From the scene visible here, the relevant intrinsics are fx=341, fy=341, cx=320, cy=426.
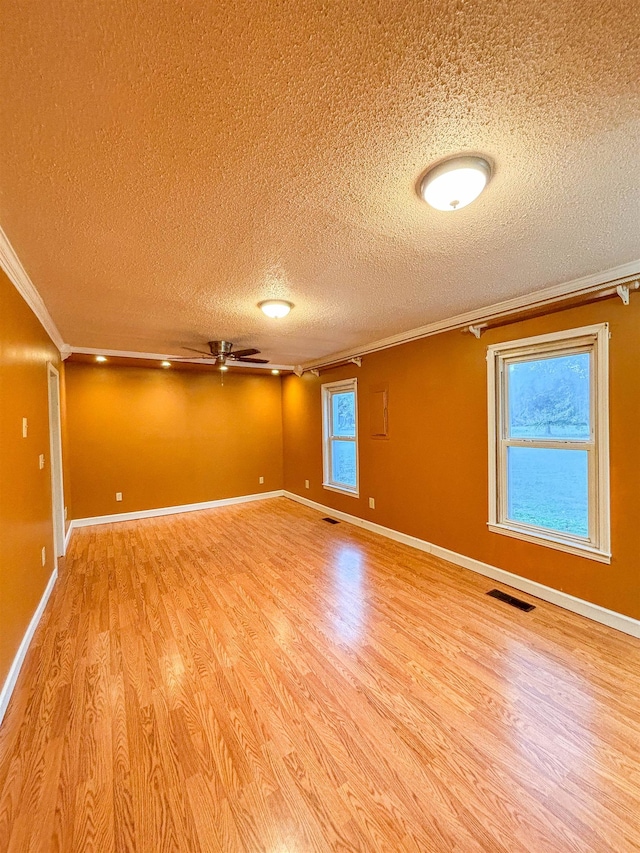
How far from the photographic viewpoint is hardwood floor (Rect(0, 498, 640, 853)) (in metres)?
1.21

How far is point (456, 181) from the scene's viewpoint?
4.40 ft

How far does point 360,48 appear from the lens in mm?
890

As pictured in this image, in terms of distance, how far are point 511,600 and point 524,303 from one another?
2397mm

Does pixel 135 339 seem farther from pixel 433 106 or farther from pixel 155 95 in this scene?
pixel 433 106

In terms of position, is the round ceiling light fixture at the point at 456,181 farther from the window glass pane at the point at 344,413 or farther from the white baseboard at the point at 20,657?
the window glass pane at the point at 344,413

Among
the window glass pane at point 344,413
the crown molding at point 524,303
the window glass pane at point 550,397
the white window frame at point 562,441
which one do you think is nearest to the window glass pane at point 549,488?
the white window frame at point 562,441

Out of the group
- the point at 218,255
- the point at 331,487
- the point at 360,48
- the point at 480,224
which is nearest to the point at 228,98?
the point at 360,48

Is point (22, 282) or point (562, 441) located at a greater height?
point (22, 282)

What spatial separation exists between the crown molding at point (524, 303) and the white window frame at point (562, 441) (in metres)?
0.26

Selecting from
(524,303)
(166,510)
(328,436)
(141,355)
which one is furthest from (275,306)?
(166,510)

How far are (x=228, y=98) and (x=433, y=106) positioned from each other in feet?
2.06

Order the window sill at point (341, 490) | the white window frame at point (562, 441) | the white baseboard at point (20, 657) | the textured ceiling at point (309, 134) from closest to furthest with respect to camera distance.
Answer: the textured ceiling at point (309, 134), the white baseboard at point (20, 657), the white window frame at point (562, 441), the window sill at point (341, 490)

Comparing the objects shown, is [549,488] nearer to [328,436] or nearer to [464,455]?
[464,455]

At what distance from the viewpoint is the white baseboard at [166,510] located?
486cm
